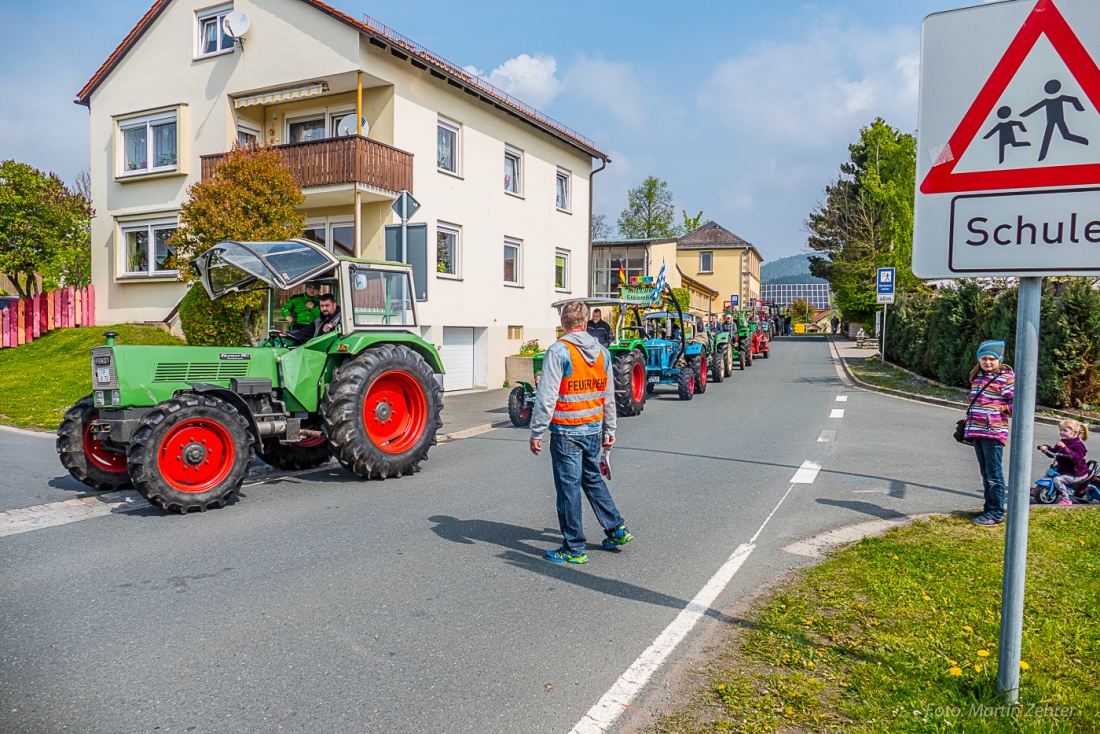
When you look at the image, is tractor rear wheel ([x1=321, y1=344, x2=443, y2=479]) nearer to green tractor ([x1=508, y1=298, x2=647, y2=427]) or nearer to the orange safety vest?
the orange safety vest

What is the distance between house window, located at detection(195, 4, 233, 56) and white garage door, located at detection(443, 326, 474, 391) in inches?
346

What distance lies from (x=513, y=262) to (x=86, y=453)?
16.7 m

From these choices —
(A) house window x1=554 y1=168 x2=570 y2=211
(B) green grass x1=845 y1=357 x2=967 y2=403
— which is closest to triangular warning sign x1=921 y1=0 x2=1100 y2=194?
(B) green grass x1=845 y1=357 x2=967 y2=403

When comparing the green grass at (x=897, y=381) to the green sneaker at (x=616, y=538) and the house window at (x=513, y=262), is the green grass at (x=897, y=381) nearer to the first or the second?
the house window at (x=513, y=262)

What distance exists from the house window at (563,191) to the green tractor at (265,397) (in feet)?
56.8

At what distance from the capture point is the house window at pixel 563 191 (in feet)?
84.4

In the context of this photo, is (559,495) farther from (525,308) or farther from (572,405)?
(525,308)

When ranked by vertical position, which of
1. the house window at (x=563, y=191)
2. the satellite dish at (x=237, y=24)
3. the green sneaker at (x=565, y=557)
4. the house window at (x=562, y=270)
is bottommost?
the green sneaker at (x=565, y=557)

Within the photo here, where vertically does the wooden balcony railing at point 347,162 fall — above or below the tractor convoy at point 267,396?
above

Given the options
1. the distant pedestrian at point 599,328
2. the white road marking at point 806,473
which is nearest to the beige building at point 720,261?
the distant pedestrian at point 599,328

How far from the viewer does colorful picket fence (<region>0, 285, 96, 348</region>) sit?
19.7 m

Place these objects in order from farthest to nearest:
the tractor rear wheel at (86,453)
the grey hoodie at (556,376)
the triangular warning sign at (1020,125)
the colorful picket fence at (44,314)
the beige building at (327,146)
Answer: the colorful picket fence at (44,314) < the beige building at (327,146) < the tractor rear wheel at (86,453) < the grey hoodie at (556,376) < the triangular warning sign at (1020,125)

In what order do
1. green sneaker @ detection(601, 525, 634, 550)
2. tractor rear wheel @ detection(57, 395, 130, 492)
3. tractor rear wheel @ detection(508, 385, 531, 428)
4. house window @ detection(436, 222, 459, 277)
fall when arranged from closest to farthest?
1. green sneaker @ detection(601, 525, 634, 550)
2. tractor rear wheel @ detection(57, 395, 130, 492)
3. tractor rear wheel @ detection(508, 385, 531, 428)
4. house window @ detection(436, 222, 459, 277)

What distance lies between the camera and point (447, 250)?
19984mm
